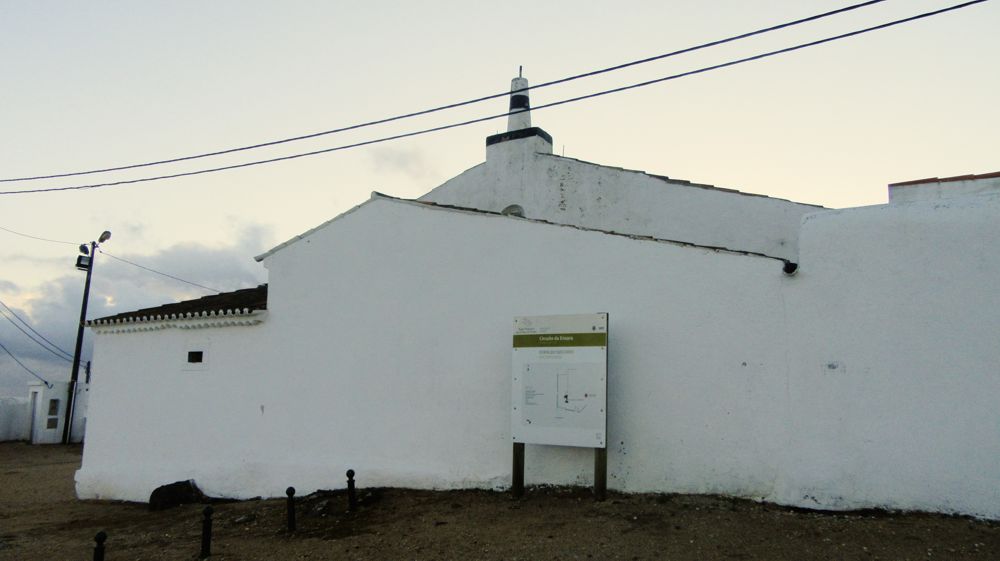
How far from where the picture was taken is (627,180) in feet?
44.1

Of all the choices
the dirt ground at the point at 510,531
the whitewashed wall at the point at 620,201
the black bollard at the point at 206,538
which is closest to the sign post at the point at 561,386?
the dirt ground at the point at 510,531

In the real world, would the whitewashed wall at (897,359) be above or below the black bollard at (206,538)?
above

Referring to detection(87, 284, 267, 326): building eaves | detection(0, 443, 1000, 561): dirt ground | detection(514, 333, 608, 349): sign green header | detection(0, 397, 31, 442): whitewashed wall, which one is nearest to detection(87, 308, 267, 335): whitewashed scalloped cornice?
detection(87, 284, 267, 326): building eaves

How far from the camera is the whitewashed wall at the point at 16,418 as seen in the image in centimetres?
2417

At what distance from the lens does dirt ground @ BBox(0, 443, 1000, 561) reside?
6.43 metres

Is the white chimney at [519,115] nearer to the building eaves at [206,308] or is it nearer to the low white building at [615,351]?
the low white building at [615,351]

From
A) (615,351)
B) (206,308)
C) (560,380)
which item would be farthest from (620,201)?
(206,308)

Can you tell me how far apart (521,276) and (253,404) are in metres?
5.33

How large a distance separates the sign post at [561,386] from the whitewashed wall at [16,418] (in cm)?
2322

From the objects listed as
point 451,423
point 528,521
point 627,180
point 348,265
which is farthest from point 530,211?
point 528,521

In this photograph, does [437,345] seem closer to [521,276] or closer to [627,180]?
[521,276]

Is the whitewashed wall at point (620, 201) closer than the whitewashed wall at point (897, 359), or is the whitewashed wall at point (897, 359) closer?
the whitewashed wall at point (897, 359)

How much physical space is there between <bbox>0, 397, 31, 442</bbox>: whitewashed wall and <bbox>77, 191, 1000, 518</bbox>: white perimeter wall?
14587 millimetres

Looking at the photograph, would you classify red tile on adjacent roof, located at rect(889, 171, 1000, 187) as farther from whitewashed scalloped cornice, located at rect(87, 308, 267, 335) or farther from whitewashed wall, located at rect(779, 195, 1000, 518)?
whitewashed scalloped cornice, located at rect(87, 308, 267, 335)
